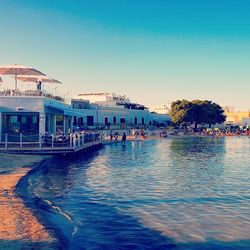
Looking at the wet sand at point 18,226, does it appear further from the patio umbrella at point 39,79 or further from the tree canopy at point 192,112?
the tree canopy at point 192,112

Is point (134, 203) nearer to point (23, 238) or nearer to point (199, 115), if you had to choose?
point (23, 238)

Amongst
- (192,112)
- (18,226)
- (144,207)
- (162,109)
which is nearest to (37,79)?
(144,207)

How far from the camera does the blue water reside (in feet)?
32.5

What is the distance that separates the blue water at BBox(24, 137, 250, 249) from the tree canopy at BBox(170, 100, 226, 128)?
6290 cm

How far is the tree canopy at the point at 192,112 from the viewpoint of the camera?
8578cm

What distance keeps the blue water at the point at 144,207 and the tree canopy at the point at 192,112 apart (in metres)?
62.9

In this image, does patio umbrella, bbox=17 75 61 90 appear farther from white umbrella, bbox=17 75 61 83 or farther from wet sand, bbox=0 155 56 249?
wet sand, bbox=0 155 56 249

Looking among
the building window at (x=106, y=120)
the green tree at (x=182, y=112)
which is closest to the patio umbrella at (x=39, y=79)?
the building window at (x=106, y=120)

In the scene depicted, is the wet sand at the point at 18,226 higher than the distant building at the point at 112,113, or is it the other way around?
Answer: the distant building at the point at 112,113

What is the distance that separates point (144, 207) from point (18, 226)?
5063 mm

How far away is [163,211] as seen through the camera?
1287 centimetres

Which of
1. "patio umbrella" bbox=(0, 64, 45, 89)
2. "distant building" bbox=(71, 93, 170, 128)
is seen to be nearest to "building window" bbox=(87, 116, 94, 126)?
"distant building" bbox=(71, 93, 170, 128)

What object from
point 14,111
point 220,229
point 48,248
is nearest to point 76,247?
point 48,248

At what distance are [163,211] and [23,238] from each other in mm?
5536
